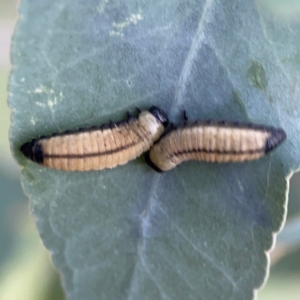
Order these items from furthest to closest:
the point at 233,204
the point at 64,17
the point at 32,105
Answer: the point at 233,204 < the point at 32,105 < the point at 64,17

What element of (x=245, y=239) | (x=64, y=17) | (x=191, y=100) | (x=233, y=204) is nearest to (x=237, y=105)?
(x=191, y=100)

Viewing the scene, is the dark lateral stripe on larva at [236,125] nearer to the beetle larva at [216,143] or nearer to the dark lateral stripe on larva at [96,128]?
the beetle larva at [216,143]

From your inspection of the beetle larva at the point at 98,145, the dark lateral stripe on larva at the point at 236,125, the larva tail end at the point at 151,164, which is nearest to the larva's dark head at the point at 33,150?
the beetle larva at the point at 98,145

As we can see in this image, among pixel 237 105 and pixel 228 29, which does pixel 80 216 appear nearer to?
pixel 237 105

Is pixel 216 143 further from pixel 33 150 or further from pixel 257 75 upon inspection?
pixel 33 150

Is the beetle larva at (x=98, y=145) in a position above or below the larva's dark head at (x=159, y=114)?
below

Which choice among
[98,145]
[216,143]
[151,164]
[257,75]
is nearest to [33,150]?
[98,145]

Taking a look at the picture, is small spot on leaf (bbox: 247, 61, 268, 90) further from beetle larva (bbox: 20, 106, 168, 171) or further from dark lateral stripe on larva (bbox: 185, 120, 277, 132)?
beetle larva (bbox: 20, 106, 168, 171)
